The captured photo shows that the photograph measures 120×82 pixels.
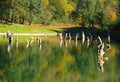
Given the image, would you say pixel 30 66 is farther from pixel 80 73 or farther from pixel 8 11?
pixel 8 11

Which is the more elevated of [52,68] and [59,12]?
[59,12]

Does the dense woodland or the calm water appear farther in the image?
the dense woodland

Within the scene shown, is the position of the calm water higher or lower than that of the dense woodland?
lower

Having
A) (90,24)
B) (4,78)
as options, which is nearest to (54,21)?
(90,24)

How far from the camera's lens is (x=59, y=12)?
176750 mm

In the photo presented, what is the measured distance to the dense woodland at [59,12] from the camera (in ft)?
448

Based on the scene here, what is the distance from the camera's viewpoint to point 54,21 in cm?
17250

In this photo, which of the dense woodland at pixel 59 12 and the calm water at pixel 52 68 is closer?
the calm water at pixel 52 68

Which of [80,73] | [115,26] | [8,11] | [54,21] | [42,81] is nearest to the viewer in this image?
[42,81]

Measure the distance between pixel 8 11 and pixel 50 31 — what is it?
15.7 m

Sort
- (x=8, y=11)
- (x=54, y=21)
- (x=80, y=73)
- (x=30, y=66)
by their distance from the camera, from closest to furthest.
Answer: (x=80, y=73), (x=30, y=66), (x=8, y=11), (x=54, y=21)

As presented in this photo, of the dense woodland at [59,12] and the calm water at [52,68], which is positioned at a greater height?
the dense woodland at [59,12]

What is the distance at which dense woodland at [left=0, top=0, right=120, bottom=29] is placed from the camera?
5379 inches

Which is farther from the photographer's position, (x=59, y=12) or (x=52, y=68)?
(x=59, y=12)
